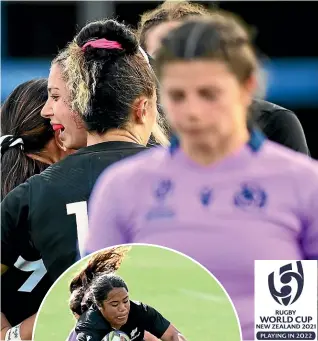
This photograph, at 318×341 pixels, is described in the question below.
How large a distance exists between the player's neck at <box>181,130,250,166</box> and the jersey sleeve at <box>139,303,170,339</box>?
0.86 feet

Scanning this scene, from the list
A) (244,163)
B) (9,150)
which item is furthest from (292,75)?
(244,163)

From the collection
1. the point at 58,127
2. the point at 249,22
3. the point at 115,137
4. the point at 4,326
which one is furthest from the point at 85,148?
the point at 249,22

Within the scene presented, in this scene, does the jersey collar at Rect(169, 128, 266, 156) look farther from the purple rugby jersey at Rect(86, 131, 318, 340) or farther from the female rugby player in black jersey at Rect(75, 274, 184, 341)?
the female rugby player in black jersey at Rect(75, 274, 184, 341)

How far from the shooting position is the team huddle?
55.0 inches

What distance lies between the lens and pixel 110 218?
4.80 feet

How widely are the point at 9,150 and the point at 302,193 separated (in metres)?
0.70

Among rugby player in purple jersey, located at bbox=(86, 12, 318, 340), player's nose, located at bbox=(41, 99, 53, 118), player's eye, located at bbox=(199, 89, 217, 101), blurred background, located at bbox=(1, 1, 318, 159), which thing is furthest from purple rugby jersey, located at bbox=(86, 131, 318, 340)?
player's nose, located at bbox=(41, 99, 53, 118)

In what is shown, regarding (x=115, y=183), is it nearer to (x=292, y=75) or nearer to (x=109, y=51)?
(x=109, y=51)

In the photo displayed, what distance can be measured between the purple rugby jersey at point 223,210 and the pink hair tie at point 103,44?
224mm

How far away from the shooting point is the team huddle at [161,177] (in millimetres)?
1397

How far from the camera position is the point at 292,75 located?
3.08 meters

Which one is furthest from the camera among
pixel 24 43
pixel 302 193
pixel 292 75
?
pixel 24 43

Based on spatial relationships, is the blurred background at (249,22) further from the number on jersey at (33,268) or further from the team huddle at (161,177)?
the number on jersey at (33,268)

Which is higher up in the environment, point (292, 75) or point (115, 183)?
point (115, 183)
